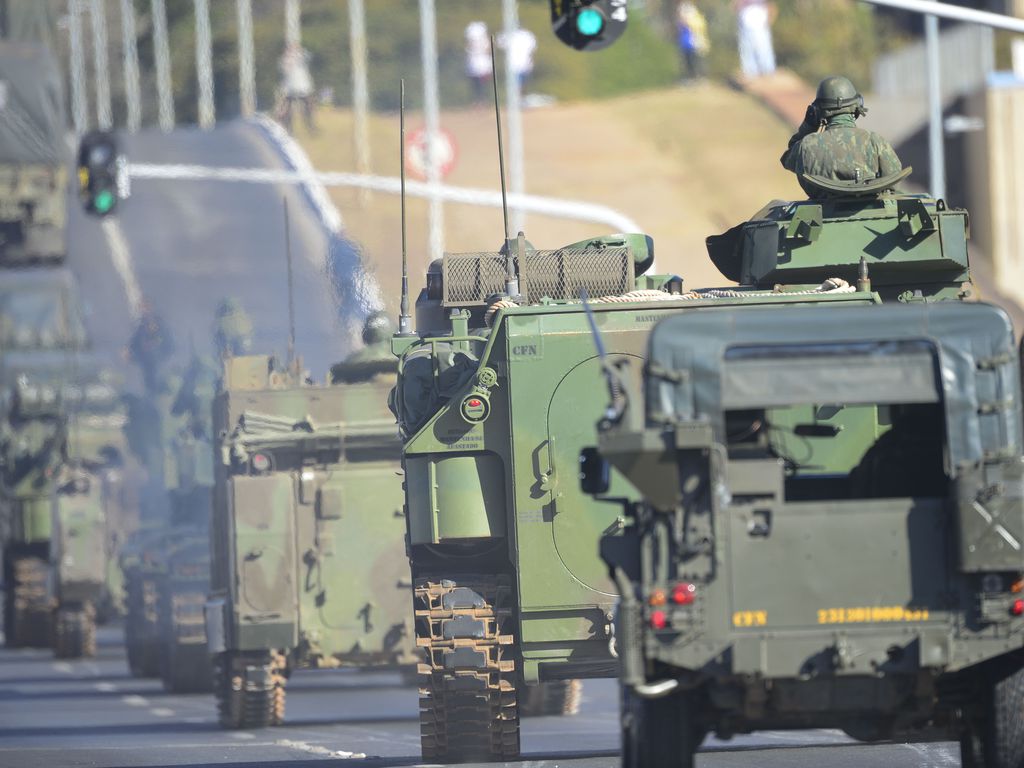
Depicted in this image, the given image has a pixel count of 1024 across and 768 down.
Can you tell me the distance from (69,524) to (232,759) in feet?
43.9

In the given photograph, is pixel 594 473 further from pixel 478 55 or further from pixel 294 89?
pixel 294 89

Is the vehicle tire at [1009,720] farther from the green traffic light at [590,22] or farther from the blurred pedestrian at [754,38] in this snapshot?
the blurred pedestrian at [754,38]

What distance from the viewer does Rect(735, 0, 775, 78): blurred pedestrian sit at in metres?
54.0

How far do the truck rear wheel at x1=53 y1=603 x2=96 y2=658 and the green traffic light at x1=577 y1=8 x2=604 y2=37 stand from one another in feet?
41.3

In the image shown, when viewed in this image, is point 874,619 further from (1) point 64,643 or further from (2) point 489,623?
(1) point 64,643

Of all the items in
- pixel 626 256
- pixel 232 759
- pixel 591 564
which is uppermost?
pixel 626 256

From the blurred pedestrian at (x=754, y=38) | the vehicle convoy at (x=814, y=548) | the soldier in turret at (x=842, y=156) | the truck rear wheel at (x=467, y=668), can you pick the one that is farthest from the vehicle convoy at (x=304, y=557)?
the blurred pedestrian at (x=754, y=38)

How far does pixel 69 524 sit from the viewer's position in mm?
28375

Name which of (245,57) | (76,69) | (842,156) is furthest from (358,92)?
(842,156)

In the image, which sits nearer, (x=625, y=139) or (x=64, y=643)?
(x=64, y=643)

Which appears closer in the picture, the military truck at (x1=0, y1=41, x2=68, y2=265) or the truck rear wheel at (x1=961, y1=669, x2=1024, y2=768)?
the truck rear wheel at (x1=961, y1=669, x2=1024, y2=768)

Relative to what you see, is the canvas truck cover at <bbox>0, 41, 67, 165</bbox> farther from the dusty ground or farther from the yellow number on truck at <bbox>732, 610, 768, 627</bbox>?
the yellow number on truck at <bbox>732, 610, 768, 627</bbox>

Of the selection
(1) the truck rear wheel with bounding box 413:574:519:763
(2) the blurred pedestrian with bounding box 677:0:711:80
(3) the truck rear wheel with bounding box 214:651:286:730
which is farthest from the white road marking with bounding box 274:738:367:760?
(2) the blurred pedestrian with bounding box 677:0:711:80

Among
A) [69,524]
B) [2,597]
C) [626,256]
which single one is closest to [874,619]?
[626,256]
